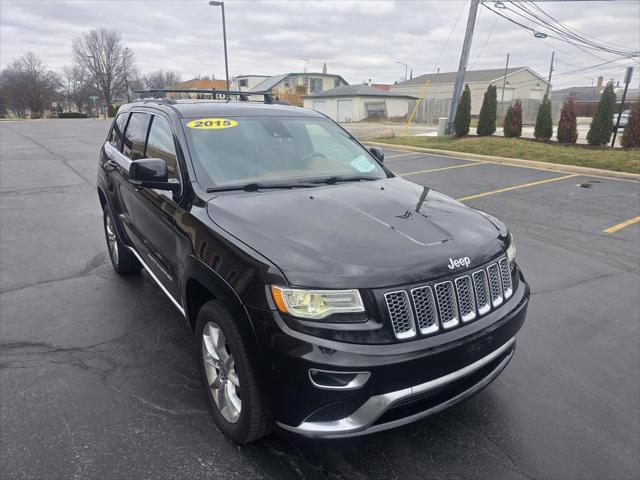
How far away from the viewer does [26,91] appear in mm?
64812

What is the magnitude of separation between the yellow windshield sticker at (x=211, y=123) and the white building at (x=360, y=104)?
4200cm

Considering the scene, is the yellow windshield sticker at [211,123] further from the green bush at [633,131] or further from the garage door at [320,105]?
the garage door at [320,105]

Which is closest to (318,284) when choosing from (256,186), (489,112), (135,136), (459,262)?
(459,262)

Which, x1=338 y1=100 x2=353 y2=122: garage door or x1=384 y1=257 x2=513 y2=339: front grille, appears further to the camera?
x1=338 y1=100 x2=353 y2=122: garage door

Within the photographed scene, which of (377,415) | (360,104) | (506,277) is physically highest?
(360,104)

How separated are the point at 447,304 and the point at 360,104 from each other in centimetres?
4518

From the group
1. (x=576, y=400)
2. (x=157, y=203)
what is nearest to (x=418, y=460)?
(x=576, y=400)

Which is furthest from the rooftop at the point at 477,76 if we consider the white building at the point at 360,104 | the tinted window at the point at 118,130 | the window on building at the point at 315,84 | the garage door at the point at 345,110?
the tinted window at the point at 118,130

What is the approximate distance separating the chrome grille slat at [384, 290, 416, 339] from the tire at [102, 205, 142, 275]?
10.9ft

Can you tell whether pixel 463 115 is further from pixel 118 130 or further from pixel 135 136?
pixel 135 136

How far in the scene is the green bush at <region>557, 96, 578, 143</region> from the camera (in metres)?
15.5

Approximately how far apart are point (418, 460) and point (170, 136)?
2.67m

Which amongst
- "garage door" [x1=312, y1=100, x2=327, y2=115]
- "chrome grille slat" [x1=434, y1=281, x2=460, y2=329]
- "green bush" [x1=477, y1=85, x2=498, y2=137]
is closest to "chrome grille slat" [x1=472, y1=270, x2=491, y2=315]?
"chrome grille slat" [x1=434, y1=281, x2=460, y2=329]

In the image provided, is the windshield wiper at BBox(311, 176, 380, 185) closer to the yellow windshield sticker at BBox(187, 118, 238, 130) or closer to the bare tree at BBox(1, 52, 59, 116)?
the yellow windshield sticker at BBox(187, 118, 238, 130)
